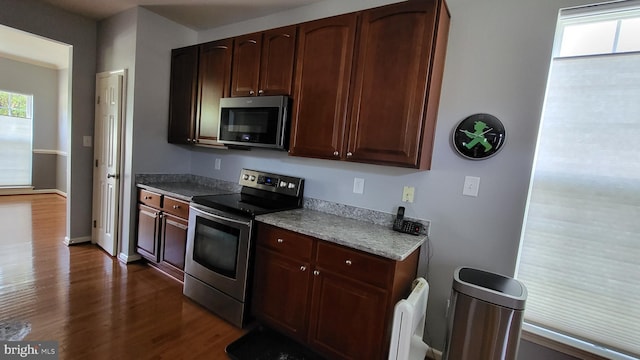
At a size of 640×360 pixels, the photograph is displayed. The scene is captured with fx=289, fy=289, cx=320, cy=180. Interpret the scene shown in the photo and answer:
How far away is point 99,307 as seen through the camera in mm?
2242

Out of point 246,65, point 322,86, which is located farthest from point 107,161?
point 322,86

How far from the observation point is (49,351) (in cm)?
175

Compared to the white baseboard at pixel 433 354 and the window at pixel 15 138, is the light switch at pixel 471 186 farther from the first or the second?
the window at pixel 15 138

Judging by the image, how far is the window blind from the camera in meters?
1.56

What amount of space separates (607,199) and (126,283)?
11.9ft

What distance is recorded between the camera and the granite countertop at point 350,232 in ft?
5.35

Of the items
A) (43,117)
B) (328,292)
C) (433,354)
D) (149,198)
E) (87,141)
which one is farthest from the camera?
(43,117)

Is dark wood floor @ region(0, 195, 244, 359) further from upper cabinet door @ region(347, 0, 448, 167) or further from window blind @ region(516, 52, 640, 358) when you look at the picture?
window blind @ region(516, 52, 640, 358)

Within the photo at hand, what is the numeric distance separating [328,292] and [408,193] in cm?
90

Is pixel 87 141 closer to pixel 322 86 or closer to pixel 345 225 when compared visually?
pixel 322 86

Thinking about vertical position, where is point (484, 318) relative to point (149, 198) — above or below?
below

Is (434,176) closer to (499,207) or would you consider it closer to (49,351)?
(499,207)

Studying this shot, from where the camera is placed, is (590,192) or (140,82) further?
(140,82)

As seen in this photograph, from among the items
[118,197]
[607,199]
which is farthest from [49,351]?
[607,199]
